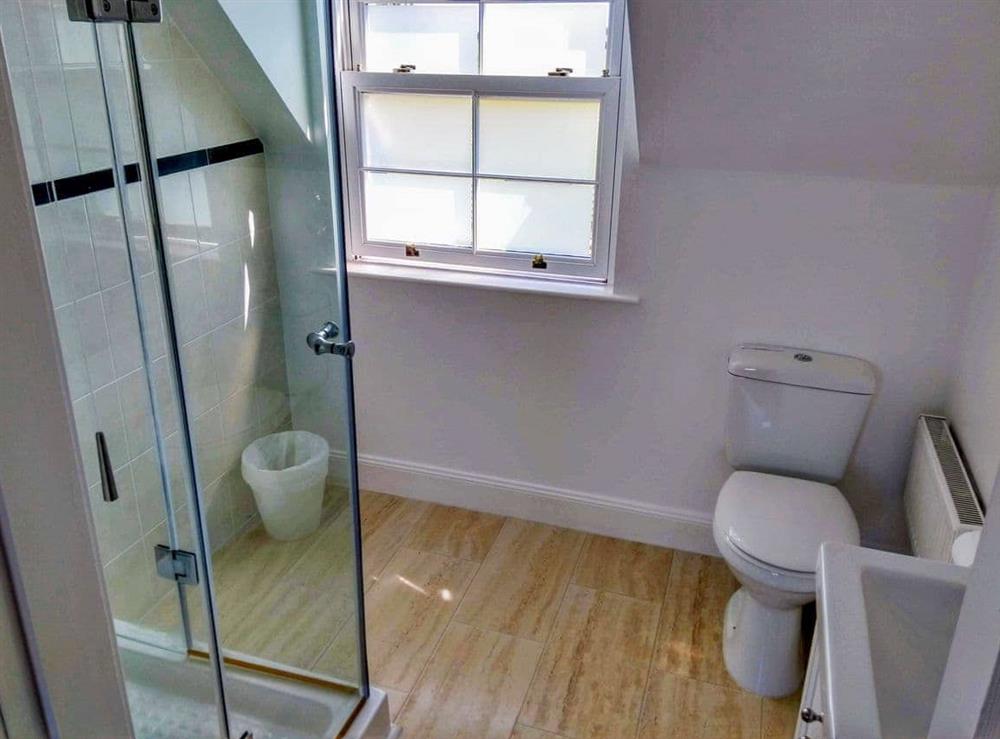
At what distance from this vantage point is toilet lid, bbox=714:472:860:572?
2055 millimetres

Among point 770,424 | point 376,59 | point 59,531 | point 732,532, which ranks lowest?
point 732,532

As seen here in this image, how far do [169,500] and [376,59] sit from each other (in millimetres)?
1634

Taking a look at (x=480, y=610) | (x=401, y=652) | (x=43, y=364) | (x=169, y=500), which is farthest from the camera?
(x=480, y=610)

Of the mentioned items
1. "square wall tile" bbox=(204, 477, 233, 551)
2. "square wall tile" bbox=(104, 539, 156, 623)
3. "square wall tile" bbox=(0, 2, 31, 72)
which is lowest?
"square wall tile" bbox=(104, 539, 156, 623)

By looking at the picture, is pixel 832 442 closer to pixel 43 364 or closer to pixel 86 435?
pixel 86 435

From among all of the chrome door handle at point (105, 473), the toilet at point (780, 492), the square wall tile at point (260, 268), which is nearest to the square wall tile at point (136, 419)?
the chrome door handle at point (105, 473)

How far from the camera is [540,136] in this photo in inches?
100.0

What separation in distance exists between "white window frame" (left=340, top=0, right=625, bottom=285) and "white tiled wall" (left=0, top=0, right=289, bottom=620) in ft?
1.99

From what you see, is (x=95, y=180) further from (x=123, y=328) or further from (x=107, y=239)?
(x=123, y=328)

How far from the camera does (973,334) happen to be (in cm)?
218

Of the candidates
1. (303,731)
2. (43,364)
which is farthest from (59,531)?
(303,731)

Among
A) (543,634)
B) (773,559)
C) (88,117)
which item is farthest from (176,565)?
(773,559)

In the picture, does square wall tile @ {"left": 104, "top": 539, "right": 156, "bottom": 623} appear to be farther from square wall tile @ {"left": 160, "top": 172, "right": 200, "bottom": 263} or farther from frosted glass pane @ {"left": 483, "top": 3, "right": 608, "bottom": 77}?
frosted glass pane @ {"left": 483, "top": 3, "right": 608, "bottom": 77}

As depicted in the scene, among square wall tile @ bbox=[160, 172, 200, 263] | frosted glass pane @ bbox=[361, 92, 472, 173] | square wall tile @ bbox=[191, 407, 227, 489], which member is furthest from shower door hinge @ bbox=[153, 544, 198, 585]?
frosted glass pane @ bbox=[361, 92, 472, 173]
